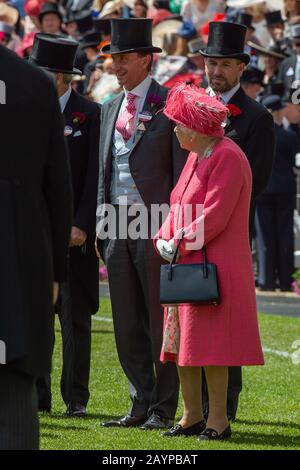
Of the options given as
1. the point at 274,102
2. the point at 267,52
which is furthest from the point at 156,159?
the point at 267,52

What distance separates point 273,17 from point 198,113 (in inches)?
450

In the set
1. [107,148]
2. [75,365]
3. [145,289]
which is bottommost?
[75,365]

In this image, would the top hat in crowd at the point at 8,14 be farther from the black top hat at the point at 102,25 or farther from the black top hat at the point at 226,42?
the black top hat at the point at 226,42

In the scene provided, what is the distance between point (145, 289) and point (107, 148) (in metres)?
0.91

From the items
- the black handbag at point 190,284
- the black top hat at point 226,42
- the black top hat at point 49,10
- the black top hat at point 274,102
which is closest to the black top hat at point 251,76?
the black top hat at point 274,102

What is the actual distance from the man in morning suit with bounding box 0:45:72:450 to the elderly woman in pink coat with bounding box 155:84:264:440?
2486mm

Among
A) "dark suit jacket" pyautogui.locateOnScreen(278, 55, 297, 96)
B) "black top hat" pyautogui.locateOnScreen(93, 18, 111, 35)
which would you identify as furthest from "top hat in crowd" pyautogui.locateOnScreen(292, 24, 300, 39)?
"black top hat" pyautogui.locateOnScreen(93, 18, 111, 35)

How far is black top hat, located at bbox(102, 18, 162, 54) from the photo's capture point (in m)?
8.69

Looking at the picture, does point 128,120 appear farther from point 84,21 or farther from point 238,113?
point 84,21

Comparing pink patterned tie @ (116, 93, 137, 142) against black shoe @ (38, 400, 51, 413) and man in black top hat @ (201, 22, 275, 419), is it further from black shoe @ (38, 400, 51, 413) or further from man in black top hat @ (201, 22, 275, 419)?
black shoe @ (38, 400, 51, 413)

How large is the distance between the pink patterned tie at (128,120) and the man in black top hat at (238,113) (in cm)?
58
